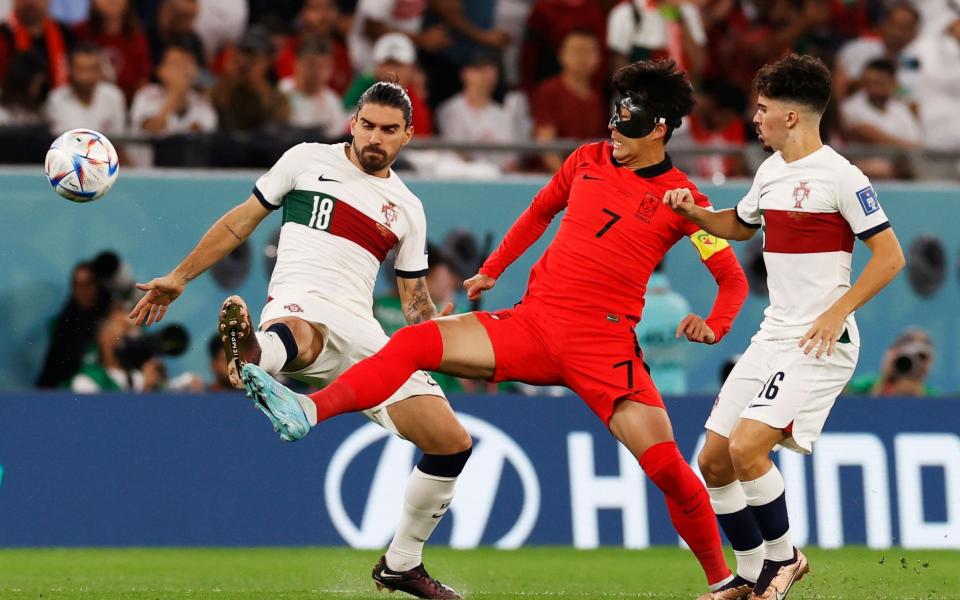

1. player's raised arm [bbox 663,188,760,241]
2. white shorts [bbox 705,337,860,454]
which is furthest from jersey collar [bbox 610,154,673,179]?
white shorts [bbox 705,337,860,454]

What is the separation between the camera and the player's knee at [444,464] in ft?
27.6

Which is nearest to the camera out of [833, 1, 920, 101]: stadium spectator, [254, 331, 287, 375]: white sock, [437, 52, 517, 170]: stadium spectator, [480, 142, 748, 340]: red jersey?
[254, 331, 287, 375]: white sock

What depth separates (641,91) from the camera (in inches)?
312

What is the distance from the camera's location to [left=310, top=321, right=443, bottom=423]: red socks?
7086 mm

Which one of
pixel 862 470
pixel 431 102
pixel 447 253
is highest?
pixel 431 102

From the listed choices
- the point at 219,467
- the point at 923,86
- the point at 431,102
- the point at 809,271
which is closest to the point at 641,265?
the point at 809,271

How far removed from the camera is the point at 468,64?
1446cm

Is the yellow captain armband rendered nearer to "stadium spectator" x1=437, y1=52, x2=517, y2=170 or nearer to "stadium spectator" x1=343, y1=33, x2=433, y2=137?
"stadium spectator" x1=343, y1=33, x2=433, y2=137

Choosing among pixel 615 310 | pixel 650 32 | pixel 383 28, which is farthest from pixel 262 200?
pixel 650 32

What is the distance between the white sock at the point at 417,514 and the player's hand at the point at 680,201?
1.90 m

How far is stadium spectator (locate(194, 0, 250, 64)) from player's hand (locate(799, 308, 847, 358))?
314 inches

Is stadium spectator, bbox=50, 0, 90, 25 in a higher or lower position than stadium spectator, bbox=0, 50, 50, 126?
higher

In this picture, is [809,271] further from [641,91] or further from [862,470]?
[862,470]

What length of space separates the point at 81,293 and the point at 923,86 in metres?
8.04
